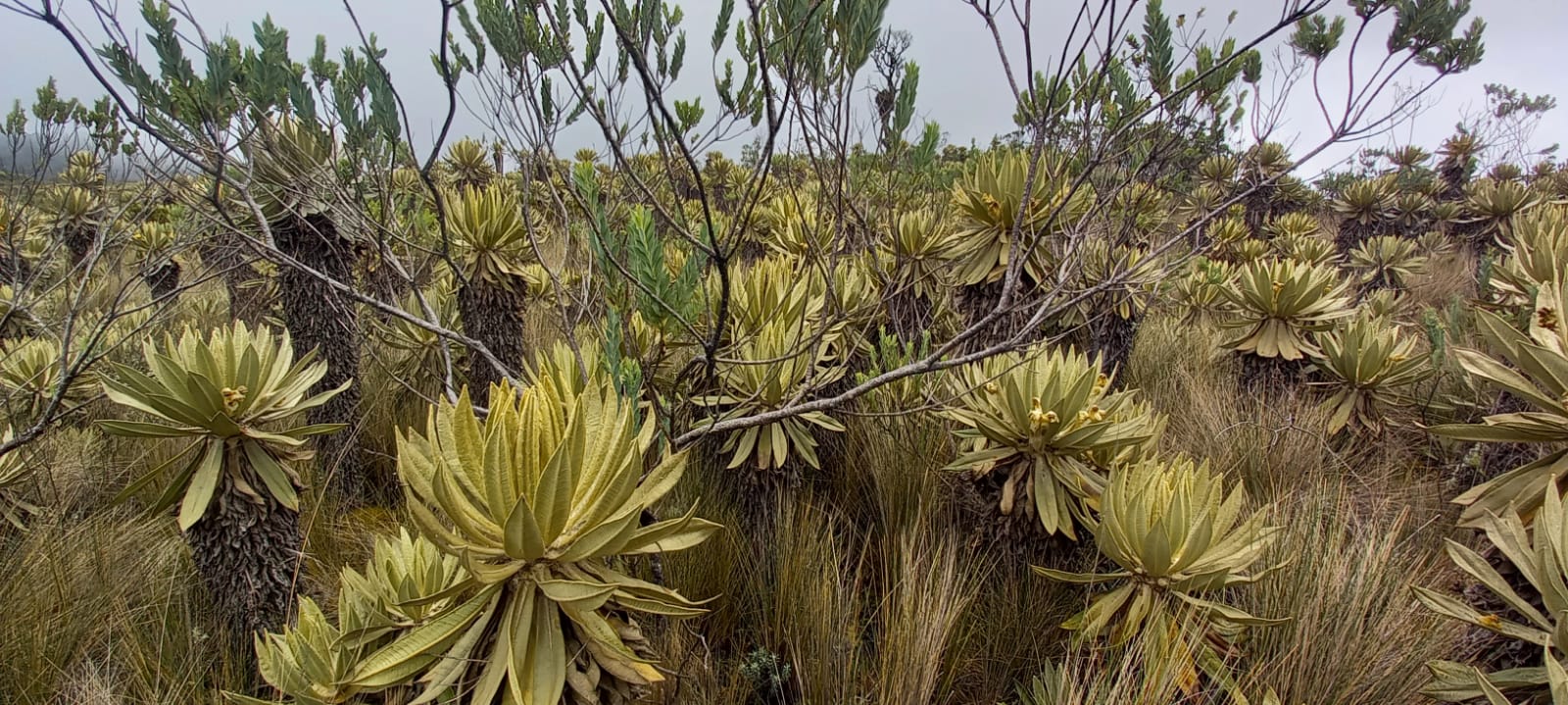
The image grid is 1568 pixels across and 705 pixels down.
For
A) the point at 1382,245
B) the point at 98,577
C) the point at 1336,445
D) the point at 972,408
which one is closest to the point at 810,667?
the point at 972,408

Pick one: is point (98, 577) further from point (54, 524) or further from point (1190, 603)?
point (1190, 603)

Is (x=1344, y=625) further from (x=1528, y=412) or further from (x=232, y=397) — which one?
(x=232, y=397)

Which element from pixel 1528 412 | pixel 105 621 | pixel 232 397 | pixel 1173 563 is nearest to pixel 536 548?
pixel 232 397

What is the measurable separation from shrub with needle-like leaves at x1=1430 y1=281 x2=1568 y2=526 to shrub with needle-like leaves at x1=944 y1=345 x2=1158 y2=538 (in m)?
0.81

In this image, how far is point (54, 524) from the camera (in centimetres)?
243

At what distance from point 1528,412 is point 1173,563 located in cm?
109

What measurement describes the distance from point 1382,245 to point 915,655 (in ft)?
26.4

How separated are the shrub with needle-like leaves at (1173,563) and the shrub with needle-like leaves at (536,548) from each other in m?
1.16

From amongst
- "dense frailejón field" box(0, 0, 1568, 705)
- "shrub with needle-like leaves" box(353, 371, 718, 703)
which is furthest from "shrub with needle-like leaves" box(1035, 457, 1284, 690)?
"shrub with needle-like leaves" box(353, 371, 718, 703)

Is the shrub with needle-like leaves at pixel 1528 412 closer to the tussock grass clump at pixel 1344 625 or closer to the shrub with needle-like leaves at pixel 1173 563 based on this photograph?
the tussock grass clump at pixel 1344 625

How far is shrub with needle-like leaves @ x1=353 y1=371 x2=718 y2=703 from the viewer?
1217 millimetres

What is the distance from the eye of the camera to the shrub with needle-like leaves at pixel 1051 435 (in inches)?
85.8

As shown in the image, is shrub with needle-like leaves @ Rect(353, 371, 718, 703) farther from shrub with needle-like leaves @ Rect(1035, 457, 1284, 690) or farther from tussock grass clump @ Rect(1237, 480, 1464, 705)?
tussock grass clump @ Rect(1237, 480, 1464, 705)

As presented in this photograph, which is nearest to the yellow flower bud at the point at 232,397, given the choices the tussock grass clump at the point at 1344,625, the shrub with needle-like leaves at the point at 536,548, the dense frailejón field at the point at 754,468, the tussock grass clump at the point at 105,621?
the dense frailejón field at the point at 754,468
